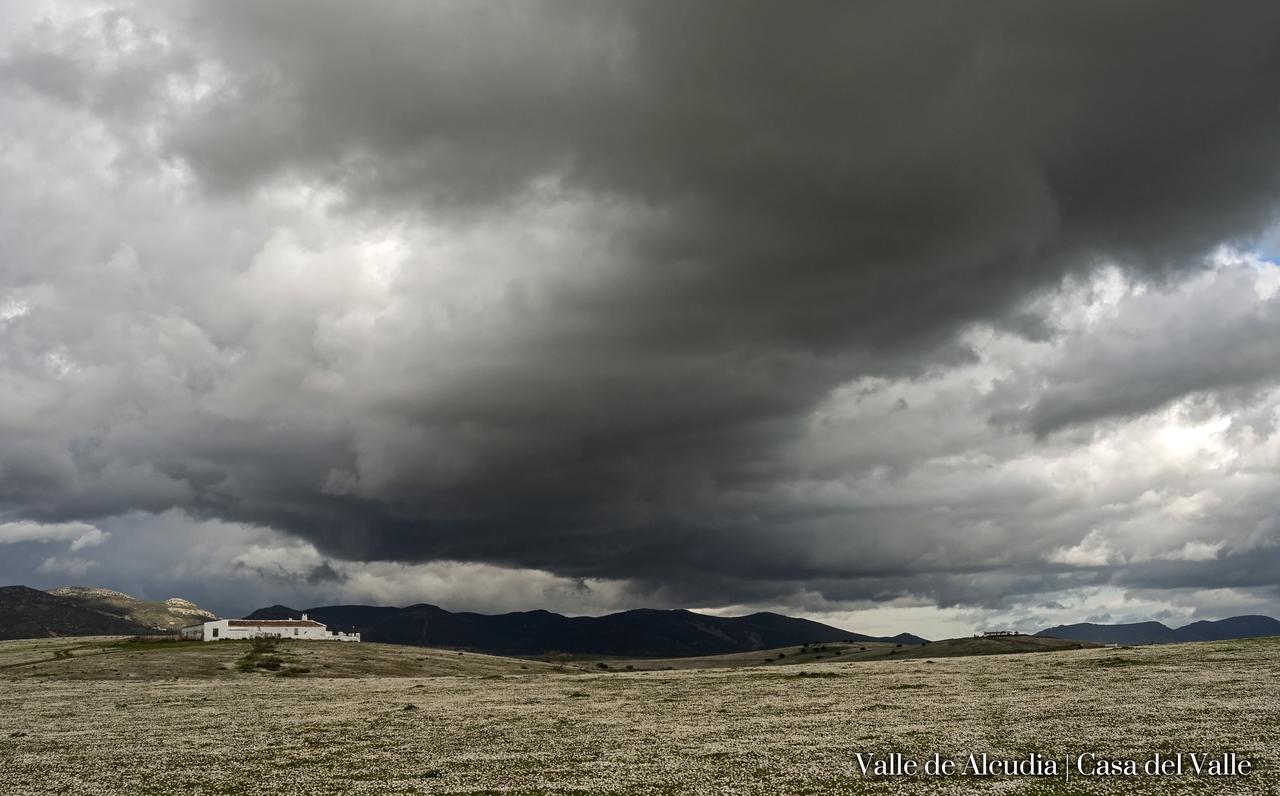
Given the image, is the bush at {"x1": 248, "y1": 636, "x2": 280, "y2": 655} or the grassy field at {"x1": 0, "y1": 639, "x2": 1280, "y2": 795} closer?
the grassy field at {"x1": 0, "y1": 639, "x2": 1280, "y2": 795}

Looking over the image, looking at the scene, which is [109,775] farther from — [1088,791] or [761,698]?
[761,698]

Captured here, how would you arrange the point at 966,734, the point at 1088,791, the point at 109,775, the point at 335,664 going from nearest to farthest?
the point at 1088,791
the point at 109,775
the point at 966,734
the point at 335,664

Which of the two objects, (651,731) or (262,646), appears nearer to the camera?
(651,731)

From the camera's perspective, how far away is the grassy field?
38.4 m

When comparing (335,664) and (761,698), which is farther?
(335,664)

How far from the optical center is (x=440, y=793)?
36.4 meters

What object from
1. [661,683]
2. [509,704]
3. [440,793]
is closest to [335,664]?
[661,683]

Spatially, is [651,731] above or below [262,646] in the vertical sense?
above

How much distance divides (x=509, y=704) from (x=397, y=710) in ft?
32.8

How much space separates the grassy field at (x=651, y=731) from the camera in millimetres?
38438

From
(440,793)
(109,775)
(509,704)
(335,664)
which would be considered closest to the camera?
(440,793)

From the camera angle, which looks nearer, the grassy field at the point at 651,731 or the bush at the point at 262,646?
the grassy field at the point at 651,731

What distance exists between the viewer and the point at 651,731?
54719mm

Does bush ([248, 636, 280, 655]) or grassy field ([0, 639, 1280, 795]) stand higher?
grassy field ([0, 639, 1280, 795])
